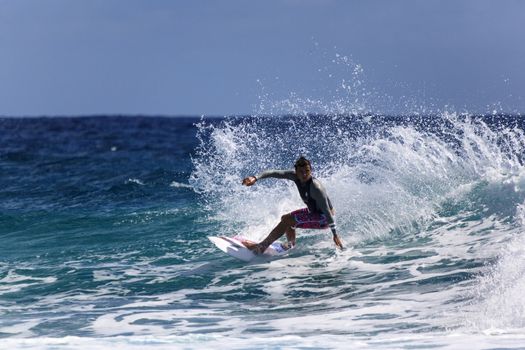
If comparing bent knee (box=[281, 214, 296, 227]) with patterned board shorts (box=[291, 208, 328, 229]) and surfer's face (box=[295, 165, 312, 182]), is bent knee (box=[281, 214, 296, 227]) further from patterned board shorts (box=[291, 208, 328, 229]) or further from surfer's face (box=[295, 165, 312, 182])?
surfer's face (box=[295, 165, 312, 182])

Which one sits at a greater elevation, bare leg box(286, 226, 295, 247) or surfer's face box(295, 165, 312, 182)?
surfer's face box(295, 165, 312, 182)

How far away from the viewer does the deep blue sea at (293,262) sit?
859cm

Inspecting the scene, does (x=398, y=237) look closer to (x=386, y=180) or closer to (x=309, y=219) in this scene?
(x=386, y=180)

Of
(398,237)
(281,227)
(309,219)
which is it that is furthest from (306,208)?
(398,237)

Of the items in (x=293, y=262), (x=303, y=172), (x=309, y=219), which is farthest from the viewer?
(x=293, y=262)

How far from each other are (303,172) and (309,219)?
0.79 metres

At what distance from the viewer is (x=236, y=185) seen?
18.3 metres

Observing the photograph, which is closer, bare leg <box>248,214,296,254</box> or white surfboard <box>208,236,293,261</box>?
bare leg <box>248,214,296,254</box>

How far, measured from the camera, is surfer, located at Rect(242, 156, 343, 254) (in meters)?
11.9

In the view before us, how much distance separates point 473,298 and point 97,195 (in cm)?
1521

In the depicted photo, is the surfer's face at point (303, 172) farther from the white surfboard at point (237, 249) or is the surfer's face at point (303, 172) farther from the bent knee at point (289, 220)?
the white surfboard at point (237, 249)

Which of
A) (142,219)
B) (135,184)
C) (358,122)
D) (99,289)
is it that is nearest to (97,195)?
(135,184)

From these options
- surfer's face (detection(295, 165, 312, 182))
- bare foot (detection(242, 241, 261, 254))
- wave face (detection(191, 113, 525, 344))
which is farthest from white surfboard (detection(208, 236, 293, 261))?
surfer's face (detection(295, 165, 312, 182))

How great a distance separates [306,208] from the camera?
1216 cm
